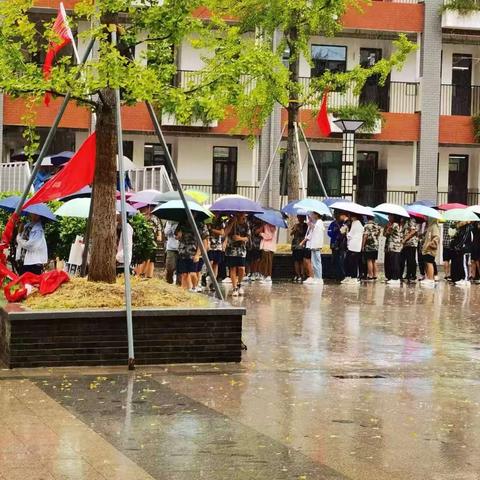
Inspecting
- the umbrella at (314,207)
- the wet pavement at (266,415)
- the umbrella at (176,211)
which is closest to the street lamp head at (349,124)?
the umbrella at (314,207)

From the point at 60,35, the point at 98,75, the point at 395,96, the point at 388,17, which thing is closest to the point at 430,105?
the point at 395,96

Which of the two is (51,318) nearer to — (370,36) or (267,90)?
(267,90)

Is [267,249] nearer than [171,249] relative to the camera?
No

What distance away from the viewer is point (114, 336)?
11.8 metres

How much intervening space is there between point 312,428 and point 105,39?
18.1 ft

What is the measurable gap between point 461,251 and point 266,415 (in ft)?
61.2

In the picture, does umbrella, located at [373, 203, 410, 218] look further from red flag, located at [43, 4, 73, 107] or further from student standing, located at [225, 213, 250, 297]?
red flag, located at [43, 4, 73, 107]

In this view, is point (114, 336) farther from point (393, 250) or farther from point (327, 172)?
point (327, 172)

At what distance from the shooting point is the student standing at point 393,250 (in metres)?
26.7

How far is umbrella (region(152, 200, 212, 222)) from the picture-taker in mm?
19141

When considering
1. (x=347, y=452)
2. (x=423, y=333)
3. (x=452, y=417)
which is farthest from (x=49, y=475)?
(x=423, y=333)

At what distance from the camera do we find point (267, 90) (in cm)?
2833

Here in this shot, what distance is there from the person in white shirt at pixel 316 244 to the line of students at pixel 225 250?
2.89 ft

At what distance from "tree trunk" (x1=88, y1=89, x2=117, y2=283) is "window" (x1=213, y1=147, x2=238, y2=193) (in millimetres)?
27021
